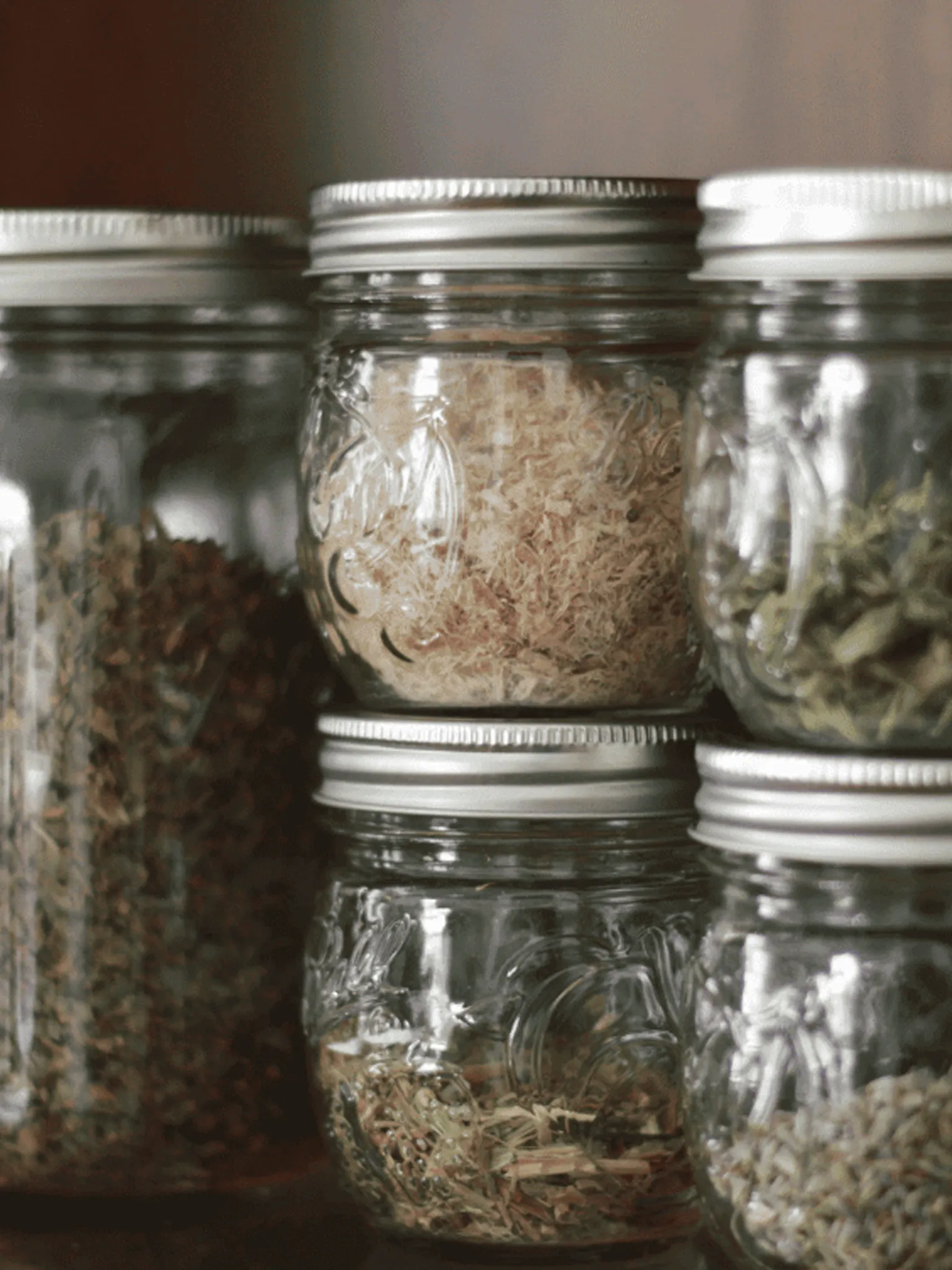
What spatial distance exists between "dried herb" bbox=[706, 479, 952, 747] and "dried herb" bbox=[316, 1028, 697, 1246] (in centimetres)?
21

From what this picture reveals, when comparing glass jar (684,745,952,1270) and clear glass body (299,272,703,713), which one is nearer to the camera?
glass jar (684,745,952,1270)

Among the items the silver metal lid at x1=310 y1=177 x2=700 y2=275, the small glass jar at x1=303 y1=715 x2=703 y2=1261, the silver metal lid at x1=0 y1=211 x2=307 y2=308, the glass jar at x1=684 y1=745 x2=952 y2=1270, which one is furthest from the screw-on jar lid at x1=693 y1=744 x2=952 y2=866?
the silver metal lid at x1=0 y1=211 x2=307 y2=308

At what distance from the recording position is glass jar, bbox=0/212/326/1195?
3.25ft

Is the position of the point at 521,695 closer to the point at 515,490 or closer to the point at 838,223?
the point at 515,490

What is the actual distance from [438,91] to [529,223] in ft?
1.35

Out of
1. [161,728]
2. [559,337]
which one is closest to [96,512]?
[161,728]

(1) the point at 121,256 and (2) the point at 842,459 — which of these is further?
(1) the point at 121,256

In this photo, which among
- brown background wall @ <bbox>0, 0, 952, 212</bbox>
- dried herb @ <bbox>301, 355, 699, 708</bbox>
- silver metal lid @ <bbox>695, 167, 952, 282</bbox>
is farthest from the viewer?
brown background wall @ <bbox>0, 0, 952, 212</bbox>

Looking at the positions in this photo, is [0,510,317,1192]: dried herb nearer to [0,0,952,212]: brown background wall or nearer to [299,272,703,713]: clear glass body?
[299,272,703,713]: clear glass body

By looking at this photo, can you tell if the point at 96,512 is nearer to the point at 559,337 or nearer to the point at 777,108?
the point at 559,337

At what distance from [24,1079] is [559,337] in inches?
17.3

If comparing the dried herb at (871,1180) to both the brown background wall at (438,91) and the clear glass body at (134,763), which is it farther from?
the brown background wall at (438,91)

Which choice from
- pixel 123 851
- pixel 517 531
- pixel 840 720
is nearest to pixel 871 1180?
pixel 840 720

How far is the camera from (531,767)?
89 cm
